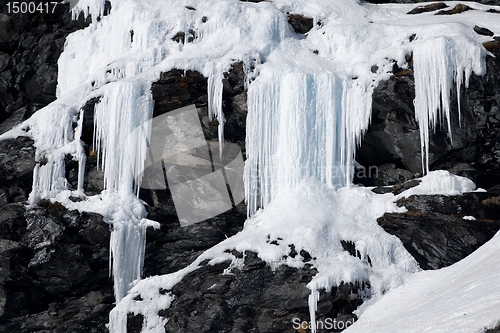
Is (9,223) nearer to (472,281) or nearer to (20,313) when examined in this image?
(20,313)

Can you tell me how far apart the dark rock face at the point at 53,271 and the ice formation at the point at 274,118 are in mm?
468

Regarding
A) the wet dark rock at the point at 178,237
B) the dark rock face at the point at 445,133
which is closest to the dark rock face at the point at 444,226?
the dark rock face at the point at 445,133

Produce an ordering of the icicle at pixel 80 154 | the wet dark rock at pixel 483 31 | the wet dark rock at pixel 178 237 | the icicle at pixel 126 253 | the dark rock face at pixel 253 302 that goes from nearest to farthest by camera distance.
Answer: the dark rock face at pixel 253 302 < the icicle at pixel 126 253 < the wet dark rock at pixel 178 237 < the icicle at pixel 80 154 < the wet dark rock at pixel 483 31

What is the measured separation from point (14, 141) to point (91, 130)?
2.09 metres

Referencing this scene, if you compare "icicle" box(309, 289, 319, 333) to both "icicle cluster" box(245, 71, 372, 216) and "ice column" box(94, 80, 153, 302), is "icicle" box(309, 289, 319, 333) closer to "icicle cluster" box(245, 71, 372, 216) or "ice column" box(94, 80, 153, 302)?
"icicle cluster" box(245, 71, 372, 216)

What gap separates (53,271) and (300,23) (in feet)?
34.4

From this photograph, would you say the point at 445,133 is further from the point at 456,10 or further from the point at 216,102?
the point at 216,102

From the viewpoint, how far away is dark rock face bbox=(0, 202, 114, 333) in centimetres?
1642

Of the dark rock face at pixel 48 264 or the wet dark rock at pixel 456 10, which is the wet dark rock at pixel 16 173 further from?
the wet dark rock at pixel 456 10

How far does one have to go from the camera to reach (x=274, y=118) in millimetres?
17891

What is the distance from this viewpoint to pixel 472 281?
501 inches

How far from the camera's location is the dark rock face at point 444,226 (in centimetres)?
1575

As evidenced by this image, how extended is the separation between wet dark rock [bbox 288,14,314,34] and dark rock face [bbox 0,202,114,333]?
860 cm

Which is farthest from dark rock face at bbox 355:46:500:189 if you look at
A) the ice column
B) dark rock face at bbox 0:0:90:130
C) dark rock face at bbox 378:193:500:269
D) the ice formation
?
dark rock face at bbox 0:0:90:130
